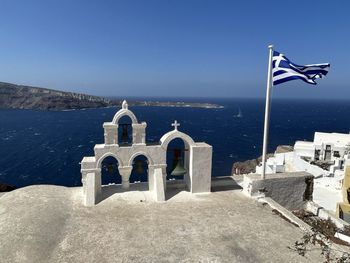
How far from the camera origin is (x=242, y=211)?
14.8 meters

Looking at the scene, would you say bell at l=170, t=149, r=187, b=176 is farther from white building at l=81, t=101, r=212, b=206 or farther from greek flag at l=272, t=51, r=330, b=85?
greek flag at l=272, t=51, r=330, b=85

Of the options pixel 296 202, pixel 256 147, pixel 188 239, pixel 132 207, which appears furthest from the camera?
pixel 256 147

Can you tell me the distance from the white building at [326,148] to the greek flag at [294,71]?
3614 cm

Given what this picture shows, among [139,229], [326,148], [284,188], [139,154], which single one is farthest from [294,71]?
[326,148]

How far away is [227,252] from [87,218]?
Answer: 6.42 metres

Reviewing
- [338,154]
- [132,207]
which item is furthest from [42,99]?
[132,207]

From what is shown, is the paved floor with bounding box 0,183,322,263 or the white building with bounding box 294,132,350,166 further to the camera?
the white building with bounding box 294,132,350,166

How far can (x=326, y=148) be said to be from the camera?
156 ft

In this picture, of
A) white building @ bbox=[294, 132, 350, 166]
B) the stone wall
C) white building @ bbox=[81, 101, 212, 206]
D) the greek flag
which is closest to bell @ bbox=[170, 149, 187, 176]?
white building @ bbox=[81, 101, 212, 206]

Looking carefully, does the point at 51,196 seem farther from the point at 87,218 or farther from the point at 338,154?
the point at 338,154

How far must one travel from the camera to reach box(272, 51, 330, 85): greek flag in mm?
14938

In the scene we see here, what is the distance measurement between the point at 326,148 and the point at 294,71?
123ft

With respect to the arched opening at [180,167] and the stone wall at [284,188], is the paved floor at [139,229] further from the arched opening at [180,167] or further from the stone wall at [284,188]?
the arched opening at [180,167]

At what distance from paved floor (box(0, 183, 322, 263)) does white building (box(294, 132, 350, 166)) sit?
36.4 m
